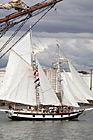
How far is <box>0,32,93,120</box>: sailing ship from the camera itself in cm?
7451

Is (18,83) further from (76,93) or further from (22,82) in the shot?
(76,93)

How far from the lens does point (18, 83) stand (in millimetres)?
75188

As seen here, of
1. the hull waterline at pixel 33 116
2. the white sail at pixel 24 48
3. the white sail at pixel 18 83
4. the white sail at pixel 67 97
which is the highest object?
the white sail at pixel 24 48

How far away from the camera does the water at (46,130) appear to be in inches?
2303

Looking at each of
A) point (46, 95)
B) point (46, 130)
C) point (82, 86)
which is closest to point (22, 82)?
point (46, 95)

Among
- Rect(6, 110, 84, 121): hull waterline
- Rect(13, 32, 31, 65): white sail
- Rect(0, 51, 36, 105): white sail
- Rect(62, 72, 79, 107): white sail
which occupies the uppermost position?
Rect(13, 32, 31, 65): white sail

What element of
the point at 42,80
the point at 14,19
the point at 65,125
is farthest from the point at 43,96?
the point at 14,19

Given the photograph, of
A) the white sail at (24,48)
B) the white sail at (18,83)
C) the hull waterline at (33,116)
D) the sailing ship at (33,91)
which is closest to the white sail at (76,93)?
Result: the sailing ship at (33,91)

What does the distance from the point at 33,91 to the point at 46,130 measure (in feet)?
44.6

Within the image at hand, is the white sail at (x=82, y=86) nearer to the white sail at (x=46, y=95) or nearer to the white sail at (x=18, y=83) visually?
the white sail at (x=46, y=95)

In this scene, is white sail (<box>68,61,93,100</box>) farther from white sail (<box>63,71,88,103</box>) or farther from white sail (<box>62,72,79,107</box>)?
white sail (<box>62,72,79,107</box>)

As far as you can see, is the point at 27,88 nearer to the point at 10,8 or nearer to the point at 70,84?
the point at 70,84

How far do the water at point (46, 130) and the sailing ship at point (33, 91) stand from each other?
7.31ft

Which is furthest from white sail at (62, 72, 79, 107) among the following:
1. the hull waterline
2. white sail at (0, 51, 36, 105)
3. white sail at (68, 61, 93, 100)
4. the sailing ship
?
white sail at (0, 51, 36, 105)
